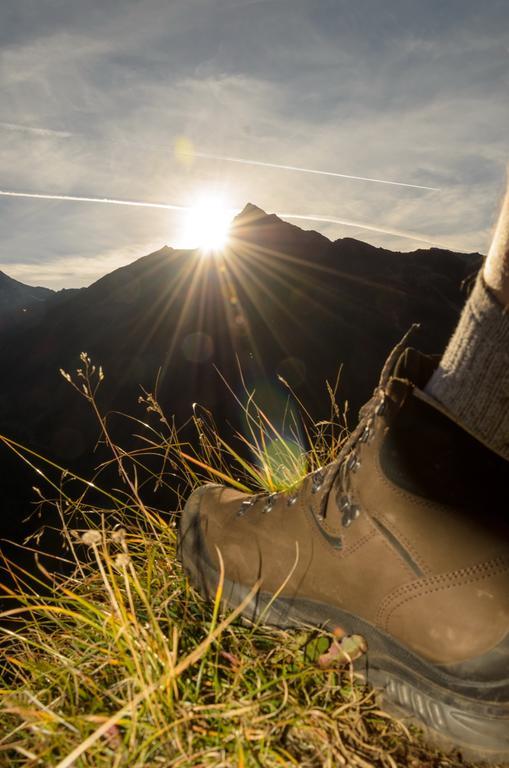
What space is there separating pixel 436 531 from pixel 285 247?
90442 mm

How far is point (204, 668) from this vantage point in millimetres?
1249

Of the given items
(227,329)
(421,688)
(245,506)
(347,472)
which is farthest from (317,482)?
(227,329)

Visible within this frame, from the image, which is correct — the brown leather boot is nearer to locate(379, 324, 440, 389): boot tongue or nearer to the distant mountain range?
locate(379, 324, 440, 389): boot tongue

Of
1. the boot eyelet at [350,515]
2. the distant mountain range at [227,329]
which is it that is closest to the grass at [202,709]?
the boot eyelet at [350,515]

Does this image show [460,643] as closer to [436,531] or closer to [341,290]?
[436,531]

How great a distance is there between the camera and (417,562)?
121cm

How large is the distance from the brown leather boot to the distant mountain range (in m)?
69.6

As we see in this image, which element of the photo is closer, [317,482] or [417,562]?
[417,562]

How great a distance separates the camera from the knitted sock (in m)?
1.08

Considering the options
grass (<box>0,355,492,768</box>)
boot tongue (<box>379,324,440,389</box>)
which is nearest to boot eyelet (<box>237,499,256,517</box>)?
grass (<box>0,355,492,768</box>)

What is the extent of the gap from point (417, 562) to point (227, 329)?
83963mm

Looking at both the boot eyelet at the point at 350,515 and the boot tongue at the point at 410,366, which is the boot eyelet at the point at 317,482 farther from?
the boot tongue at the point at 410,366

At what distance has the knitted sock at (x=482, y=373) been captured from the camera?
3.54 ft

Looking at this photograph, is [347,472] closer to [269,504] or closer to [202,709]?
[269,504]
